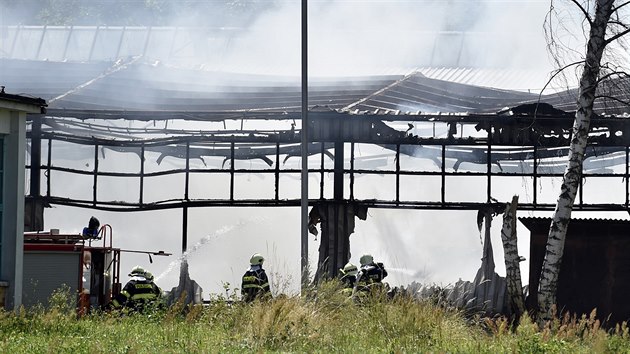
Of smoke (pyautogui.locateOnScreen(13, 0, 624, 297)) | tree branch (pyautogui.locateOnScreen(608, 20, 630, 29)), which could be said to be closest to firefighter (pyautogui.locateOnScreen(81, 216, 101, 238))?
smoke (pyautogui.locateOnScreen(13, 0, 624, 297))

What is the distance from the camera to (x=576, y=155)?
17.0 meters

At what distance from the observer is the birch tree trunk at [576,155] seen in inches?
667

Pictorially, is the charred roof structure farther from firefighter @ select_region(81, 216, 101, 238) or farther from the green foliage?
the green foliage

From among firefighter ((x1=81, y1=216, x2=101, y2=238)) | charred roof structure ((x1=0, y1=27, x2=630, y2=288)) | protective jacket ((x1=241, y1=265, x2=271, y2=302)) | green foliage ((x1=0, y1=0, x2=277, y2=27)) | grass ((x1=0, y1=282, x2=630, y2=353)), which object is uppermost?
green foliage ((x1=0, y1=0, x2=277, y2=27))

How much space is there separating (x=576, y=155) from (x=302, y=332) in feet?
19.4

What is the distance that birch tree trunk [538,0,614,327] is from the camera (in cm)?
1695

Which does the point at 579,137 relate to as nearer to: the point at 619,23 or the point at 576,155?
the point at 576,155

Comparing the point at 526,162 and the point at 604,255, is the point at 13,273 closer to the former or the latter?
the point at 604,255

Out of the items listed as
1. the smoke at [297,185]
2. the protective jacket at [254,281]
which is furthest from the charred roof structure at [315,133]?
the protective jacket at [254,281]

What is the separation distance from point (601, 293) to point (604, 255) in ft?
2.31

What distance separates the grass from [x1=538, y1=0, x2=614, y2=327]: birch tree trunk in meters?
2.81

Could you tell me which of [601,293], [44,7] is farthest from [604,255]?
[44,7]

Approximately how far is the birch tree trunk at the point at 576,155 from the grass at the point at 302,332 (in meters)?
2.81

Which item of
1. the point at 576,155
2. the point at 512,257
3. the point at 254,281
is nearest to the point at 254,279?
the point at 254,281
